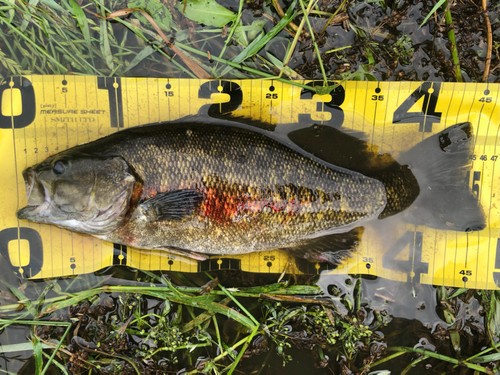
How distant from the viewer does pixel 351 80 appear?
2.69 m

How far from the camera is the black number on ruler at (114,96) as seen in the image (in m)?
2.60

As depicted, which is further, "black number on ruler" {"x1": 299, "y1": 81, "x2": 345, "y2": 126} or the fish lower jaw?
"black number on ruler" {"x1": 299, "y1": 81, "x2": 345, "y2": 126}

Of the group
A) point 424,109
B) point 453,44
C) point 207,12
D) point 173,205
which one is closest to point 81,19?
point 207,12

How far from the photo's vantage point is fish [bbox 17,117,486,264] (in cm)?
223

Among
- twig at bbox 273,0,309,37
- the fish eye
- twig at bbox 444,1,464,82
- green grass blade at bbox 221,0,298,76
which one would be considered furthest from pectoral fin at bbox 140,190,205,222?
twig at bbox 444,1,464,82

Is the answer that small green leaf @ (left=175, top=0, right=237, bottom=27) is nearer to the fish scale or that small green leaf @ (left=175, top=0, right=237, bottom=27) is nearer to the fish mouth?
the fish scale

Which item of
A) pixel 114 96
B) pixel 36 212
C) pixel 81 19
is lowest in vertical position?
pixel 36 212

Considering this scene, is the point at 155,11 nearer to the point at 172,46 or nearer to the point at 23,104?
the point at 172,46

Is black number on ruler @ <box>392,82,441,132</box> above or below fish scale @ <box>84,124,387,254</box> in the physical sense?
above

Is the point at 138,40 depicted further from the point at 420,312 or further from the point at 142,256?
the point at 420,312

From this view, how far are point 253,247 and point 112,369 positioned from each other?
5.41 feet

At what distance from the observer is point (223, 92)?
2.64 meters

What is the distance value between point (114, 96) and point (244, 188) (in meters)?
1.40

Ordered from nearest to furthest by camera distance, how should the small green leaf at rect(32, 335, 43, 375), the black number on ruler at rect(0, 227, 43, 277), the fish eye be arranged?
the fish eye
the small green leaf at rect(32, 335, 43, 375)
the black number on ruler at rect(0, 227, 43, 277)
